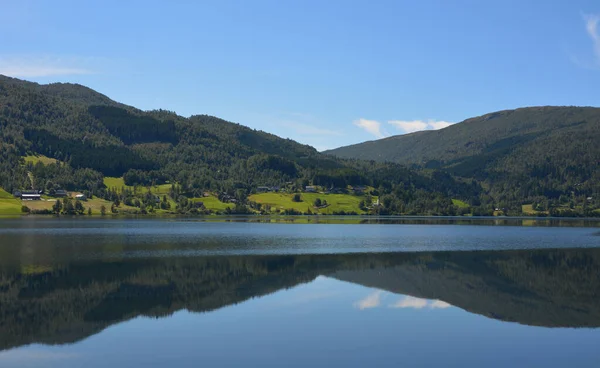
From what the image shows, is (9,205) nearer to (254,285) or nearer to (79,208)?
(79,208)

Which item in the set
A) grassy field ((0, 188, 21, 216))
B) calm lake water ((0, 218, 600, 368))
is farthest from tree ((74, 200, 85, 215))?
calm lake water ((0, 218, 600, 368))

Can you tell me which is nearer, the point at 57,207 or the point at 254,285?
the point at 254,285

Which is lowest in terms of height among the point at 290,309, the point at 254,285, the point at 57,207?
the point at 290,309

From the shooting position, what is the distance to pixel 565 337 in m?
30.6

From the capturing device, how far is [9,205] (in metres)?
182

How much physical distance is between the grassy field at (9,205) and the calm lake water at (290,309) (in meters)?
120

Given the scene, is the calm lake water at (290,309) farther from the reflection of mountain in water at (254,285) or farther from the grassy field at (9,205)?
the grassy field at (9,205)

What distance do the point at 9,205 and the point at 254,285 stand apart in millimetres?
162182

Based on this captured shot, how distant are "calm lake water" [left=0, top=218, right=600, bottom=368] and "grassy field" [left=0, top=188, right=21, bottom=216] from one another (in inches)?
4738

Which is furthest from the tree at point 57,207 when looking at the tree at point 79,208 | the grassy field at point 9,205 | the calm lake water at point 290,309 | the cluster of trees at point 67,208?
the calm lake water at point 290,309

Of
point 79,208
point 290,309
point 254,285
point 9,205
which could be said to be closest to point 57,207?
point 79,208

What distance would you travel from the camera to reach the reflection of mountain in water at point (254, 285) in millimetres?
33156

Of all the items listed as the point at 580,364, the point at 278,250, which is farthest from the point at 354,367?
the point at 278,250

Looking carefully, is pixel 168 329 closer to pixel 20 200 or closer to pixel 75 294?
pixel 75 294
